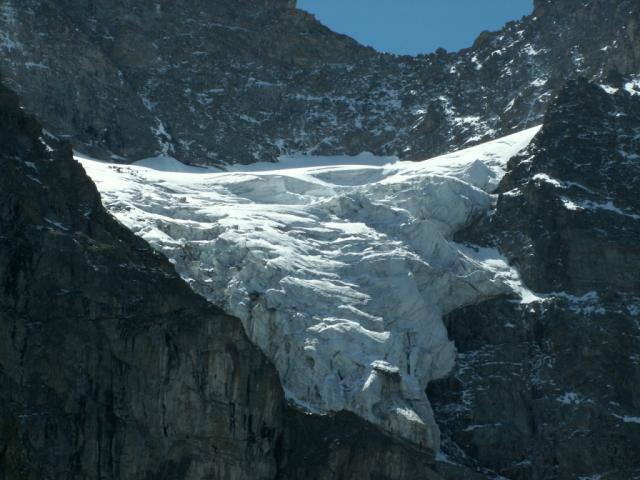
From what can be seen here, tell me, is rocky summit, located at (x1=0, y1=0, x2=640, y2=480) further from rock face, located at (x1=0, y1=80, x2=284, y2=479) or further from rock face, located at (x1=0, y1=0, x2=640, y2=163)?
rock face, located at (x1=0, y1=0, x2=640, y2=163)

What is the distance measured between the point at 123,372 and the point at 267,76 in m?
66.9

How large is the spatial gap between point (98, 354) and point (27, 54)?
52450 millimetres

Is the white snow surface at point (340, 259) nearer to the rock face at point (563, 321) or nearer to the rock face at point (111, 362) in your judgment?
the rock face at point (563, 321)

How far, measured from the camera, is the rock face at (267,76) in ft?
455

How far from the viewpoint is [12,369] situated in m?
86.1

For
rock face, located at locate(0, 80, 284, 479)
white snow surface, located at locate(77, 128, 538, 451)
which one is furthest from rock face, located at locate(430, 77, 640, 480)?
rock face, located at locate(0, 80, 284, 479)

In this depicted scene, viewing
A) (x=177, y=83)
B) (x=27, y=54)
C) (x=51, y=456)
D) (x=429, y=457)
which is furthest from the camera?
(x=177, y=83)

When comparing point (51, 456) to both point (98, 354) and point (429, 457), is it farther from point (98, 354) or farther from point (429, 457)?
point (429, 457)

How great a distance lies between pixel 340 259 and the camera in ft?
374

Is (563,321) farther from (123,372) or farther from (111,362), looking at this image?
(111,362)

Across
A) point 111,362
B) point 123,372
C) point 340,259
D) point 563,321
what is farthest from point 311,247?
point 111,362

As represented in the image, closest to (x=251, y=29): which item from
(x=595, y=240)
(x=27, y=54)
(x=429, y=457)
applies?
(x=27, y=54)

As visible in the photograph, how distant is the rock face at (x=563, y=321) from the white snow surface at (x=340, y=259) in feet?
6.41

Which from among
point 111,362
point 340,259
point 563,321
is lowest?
point 111,362
